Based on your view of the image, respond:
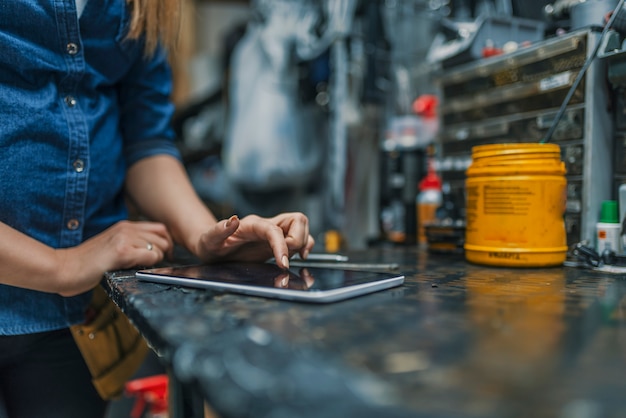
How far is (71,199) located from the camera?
0.64 m

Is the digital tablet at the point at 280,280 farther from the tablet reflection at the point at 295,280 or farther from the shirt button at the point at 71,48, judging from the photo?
the shirt button at the point at 71,48

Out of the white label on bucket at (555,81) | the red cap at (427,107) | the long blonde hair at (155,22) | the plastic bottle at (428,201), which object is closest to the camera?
the long blonde hair at (155,22)

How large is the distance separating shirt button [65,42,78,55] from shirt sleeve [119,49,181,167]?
0.14 m

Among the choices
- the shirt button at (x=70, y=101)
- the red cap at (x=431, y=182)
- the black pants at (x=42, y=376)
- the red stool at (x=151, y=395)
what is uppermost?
the shirt button at (x=70, y=101)

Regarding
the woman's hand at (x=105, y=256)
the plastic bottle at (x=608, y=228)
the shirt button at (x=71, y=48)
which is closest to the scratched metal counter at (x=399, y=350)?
the woman's hand at (x=105, y=256)

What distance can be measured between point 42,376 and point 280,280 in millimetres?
423

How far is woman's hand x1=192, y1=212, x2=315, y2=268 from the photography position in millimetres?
573

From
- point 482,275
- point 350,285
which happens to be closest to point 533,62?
point 482,275

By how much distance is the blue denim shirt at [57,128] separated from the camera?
1.89ft

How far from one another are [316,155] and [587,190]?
3.94 ft

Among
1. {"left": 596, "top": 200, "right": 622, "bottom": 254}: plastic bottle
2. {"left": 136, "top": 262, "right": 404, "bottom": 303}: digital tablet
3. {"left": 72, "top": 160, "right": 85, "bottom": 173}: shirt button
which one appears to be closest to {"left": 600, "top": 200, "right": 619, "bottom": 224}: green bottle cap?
{"left": 596, "top": 200, "right": 622, "bottom": 254}: plastic bottle

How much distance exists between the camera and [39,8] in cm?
59

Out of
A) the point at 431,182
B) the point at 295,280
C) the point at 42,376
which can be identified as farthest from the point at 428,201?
the point at 42,376

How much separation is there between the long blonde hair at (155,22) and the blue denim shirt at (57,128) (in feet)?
0.06
